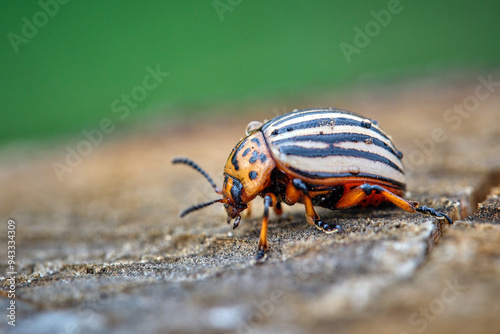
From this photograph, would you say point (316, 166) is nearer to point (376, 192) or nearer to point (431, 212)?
point (376, 192)

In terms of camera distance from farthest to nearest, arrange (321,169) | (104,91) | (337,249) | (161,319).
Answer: (104,91)
(321,169)
(337,249)
(161,319)

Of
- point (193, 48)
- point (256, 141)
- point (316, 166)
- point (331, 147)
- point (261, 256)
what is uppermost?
point (193, 48)

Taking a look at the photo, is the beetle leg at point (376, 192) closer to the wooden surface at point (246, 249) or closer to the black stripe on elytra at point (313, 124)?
the wooden surface at point (246, 249)

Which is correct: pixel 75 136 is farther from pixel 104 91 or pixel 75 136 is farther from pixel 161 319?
pixel 161 319

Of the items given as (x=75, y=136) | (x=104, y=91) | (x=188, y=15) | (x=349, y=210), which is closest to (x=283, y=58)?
(x=188, y=15)

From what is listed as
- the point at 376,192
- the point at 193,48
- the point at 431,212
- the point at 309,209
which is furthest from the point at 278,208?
the point at 193,48

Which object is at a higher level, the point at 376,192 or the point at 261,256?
the point at 376,192
